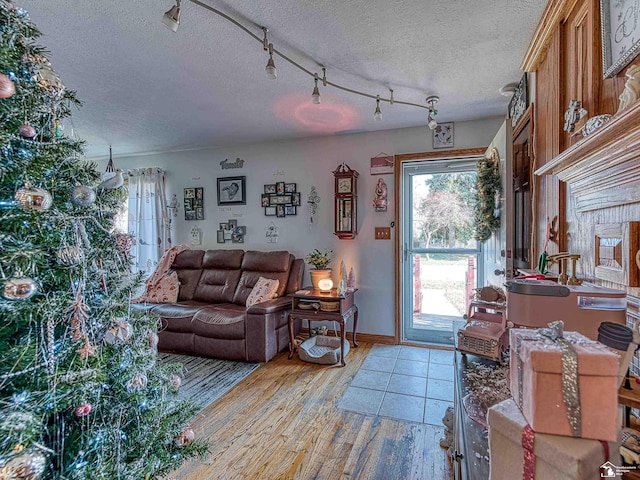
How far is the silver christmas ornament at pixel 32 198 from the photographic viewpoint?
2.71 ft

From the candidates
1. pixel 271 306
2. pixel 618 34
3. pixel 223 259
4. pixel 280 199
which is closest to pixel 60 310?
pixel 618 34

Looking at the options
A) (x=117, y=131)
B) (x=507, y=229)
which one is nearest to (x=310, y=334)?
(x=507, y=229)

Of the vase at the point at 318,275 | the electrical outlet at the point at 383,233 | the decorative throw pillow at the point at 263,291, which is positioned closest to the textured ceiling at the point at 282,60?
the electrical outlet at the point at 383,233

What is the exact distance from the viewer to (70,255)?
0.93 meters

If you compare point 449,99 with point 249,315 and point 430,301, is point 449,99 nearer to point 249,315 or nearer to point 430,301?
point 430,301

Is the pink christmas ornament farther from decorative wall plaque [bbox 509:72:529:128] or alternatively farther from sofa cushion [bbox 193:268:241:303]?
decorative wall plaque [bbox 509:72:529:128]

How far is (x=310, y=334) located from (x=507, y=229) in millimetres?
2218

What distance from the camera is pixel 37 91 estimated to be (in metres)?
0.93

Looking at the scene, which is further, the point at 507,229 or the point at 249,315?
the point at 249,315

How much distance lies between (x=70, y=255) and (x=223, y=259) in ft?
9.61

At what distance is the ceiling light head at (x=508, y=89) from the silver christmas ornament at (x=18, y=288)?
2.98m

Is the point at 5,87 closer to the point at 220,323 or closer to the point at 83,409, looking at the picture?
the point at 83,409

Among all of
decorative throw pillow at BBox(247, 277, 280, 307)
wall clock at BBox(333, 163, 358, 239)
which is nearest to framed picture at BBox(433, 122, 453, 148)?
wall clock at BBox(333, 163, 358, 239)

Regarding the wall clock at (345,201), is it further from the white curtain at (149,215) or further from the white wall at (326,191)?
the white curtain at (149,215)
